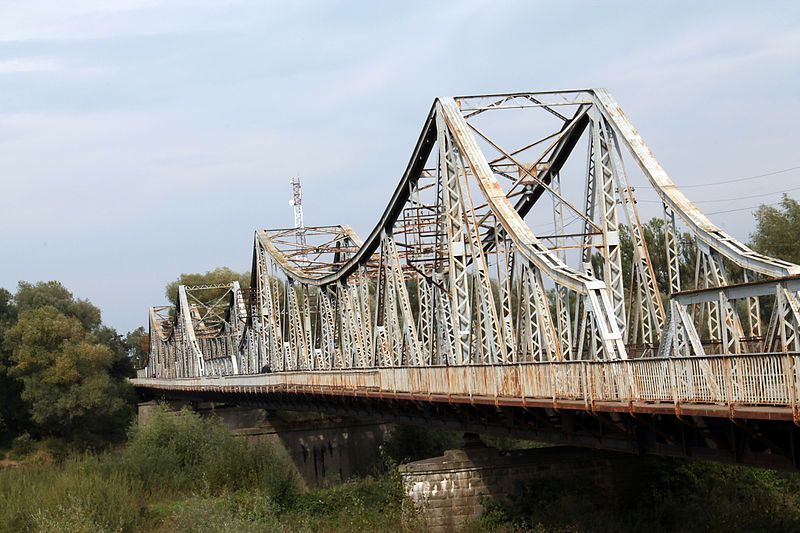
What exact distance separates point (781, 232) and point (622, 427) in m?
30.6

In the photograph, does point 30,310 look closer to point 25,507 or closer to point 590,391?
point 25,507

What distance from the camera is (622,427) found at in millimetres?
20391

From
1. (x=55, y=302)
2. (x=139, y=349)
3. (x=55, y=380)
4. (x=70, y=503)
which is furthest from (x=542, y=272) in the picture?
(x=139, y=349)

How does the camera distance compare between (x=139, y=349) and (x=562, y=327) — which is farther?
(x=139, y=349)

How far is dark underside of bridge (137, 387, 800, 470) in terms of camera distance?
16.0 metres

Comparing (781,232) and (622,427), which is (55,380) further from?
(622,427)

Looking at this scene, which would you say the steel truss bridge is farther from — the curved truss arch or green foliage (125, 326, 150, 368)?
green foliage (125, 326, 150, 368)

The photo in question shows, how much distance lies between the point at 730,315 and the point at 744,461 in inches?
111

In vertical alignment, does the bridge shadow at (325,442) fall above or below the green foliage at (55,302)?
below

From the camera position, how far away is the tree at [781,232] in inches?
1868

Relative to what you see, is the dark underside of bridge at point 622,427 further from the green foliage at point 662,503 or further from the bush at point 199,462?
the bush at point 199,462

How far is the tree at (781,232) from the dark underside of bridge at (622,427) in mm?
21395

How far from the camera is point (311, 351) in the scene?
5434 cm

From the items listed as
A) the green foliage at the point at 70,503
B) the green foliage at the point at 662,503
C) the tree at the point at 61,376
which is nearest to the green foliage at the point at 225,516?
the green foliage at the point at 70,503
